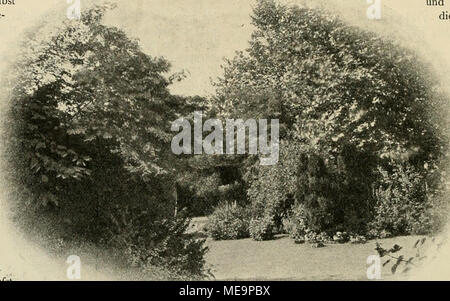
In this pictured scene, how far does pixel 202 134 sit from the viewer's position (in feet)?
29.1

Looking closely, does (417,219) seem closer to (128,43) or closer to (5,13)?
(128,43)

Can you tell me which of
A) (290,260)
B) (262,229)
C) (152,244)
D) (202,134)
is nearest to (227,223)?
(262,229)

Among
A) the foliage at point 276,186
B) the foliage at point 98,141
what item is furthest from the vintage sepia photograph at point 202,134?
the foliage at point 276,186

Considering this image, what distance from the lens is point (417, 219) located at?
9312 millimetres

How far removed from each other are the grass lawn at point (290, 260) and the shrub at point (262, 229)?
0.20 meters

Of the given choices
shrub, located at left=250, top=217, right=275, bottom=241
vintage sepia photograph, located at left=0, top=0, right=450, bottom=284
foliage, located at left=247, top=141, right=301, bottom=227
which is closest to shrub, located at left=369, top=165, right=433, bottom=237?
vintage sepia photograph, located at left=0, top=0, right=450, bottom=284

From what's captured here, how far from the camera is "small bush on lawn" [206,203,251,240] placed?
33.9 ft

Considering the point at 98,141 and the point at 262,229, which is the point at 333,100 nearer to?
the point at 262,229

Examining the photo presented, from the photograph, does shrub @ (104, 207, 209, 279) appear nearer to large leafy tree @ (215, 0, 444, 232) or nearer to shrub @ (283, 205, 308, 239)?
large leafy tree @ (215, 0, 444, 232)

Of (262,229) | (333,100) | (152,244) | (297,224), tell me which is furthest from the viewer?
(297,224)

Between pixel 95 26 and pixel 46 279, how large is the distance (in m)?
4.22

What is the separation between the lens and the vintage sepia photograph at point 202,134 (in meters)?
7.77

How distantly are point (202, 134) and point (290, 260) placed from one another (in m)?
2.78

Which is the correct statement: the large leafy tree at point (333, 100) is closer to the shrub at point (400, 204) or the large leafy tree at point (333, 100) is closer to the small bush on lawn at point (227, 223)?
the shrub at point (400, 204)
